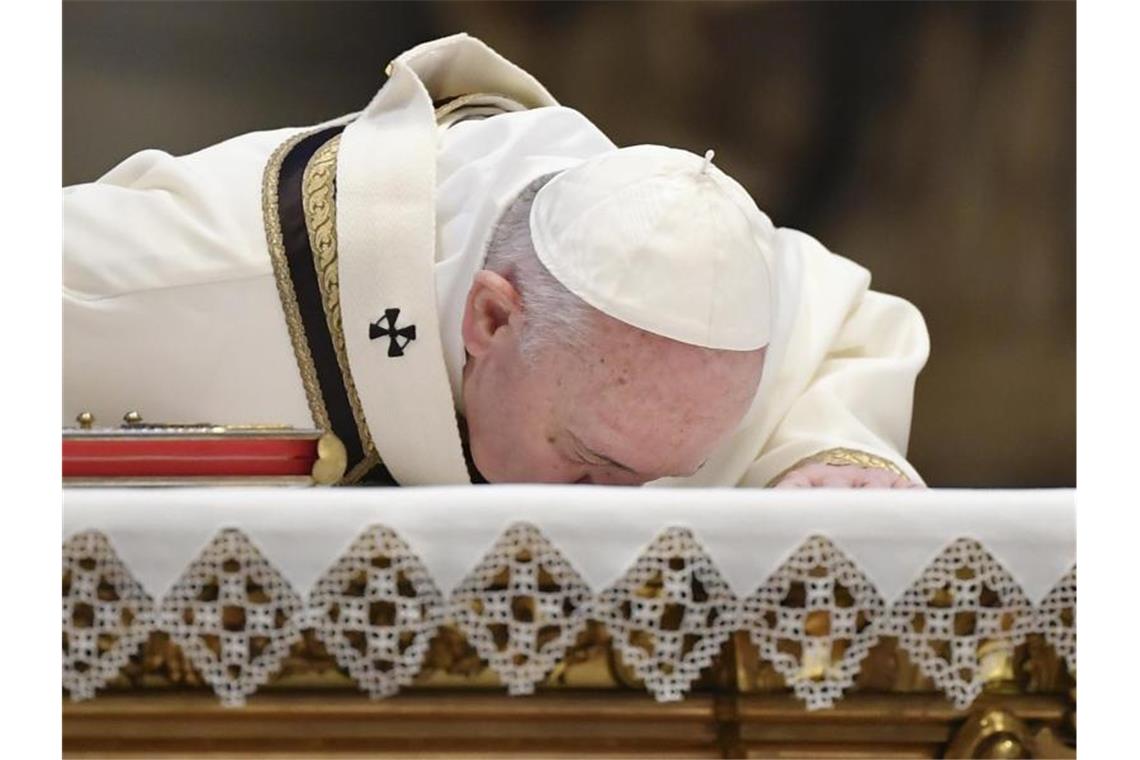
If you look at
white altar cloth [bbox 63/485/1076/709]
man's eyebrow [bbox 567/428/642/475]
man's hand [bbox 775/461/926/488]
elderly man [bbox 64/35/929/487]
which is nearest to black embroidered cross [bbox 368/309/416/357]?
elderly man [bbox 64/35/929/487]

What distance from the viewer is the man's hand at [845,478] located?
2.15 m

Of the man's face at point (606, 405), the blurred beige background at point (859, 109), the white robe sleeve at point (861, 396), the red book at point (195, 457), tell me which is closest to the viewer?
the red book at point (195, 457)

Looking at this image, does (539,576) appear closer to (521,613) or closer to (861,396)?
(521,613)

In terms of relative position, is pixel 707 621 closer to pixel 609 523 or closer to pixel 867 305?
pixel 609 523

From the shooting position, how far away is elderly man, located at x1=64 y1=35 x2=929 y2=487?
2.00 metres

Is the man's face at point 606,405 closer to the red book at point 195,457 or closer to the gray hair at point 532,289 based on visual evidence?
the gray hair at point 532,289

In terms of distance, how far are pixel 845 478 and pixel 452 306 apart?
59 centimetres

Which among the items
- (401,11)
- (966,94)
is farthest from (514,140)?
(966,94)

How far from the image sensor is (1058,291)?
399 cm

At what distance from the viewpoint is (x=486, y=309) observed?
2.13 meters

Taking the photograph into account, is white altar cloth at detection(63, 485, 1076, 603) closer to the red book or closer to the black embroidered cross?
the red book

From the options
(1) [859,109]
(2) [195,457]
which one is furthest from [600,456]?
(1) [859,109]

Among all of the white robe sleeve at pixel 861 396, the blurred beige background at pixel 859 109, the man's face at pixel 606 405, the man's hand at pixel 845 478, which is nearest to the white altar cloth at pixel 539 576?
the man's face at pixel 606 405

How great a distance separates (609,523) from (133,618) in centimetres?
44
